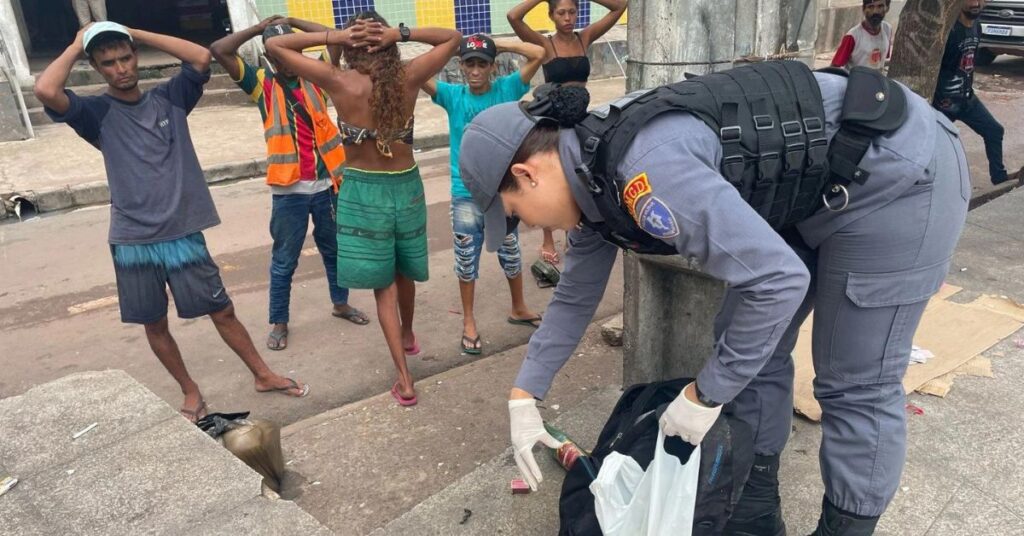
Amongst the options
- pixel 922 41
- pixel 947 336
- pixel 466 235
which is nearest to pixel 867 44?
pixel 922 41

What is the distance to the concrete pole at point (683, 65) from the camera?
2377 mm

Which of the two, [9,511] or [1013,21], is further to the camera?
[1013,21]

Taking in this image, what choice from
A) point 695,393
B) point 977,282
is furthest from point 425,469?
point 977,282

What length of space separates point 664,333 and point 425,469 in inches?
43.0

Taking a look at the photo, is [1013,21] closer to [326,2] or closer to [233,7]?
[326,2]

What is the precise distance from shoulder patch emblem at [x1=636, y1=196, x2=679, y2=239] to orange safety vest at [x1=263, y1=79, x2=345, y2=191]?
8.82ft

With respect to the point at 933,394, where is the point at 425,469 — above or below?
below

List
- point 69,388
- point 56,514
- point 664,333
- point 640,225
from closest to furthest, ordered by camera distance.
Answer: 1. point 640,225
2. point 56,514
3. point 664,333
4. point 69,388

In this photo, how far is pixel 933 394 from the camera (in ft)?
9.37

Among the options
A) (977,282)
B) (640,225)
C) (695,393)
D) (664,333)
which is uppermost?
(640,225)

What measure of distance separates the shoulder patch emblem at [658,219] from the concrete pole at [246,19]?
960 cm

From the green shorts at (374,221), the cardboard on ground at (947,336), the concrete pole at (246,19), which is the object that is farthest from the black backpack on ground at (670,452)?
the concrete pole at (246,19)

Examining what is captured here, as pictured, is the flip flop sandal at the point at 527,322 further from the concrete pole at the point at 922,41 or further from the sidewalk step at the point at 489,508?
the concrete pole at the point at 922,41

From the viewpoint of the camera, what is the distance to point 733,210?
1.48m
